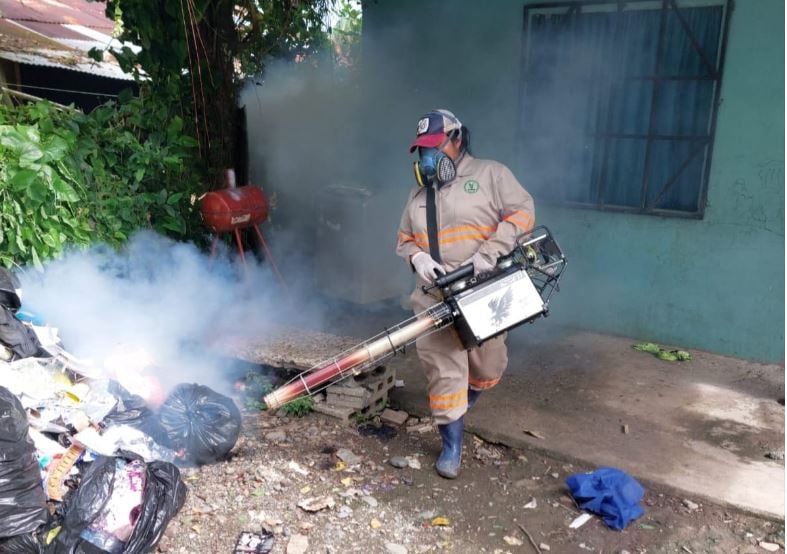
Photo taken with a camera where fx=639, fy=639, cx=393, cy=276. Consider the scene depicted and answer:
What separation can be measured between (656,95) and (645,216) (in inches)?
38.4

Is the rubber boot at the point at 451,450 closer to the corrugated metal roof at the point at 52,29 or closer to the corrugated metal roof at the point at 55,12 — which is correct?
the corrugated metal roof at the point at 55,12

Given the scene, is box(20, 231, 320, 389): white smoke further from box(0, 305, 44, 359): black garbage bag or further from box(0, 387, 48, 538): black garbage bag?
box(0, 387, 48, 538): black garbage bag

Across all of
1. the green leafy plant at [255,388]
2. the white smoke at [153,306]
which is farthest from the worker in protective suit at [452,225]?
the white smoke at [153,306]

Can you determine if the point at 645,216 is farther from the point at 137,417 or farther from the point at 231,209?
the point at 137,417

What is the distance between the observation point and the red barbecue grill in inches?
206

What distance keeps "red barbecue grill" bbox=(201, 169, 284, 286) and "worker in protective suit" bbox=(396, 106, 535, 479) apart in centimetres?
215

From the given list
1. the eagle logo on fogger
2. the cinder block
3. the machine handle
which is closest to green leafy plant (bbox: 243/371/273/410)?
the cinder block

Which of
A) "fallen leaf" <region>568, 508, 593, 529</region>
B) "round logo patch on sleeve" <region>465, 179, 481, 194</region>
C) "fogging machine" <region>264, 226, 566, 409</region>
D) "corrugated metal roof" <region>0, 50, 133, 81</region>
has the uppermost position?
"corrugated metal roof" <region>0, 50, 133, 81</region>

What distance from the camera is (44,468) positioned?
3.20 metres

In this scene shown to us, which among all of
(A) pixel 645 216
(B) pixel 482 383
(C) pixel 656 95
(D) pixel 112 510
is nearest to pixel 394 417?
(B) pixel 482 383

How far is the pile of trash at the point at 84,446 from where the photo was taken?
286 centimetres

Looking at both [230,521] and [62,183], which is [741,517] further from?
[62,183]

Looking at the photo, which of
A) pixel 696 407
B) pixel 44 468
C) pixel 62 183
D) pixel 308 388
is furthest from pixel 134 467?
pixel 696 407

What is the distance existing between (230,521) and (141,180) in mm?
2987
